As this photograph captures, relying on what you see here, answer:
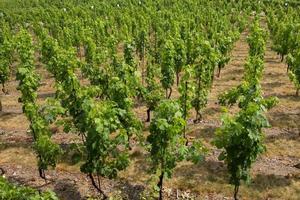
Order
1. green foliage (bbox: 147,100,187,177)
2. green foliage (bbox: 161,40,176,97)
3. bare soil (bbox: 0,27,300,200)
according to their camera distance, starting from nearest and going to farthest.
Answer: green foliage (bbox: 147,100,187,177)
bare soil (bbox: 0,27,300,200)
green foliage (bbox: 161,40,176,97)

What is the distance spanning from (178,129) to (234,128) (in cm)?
235

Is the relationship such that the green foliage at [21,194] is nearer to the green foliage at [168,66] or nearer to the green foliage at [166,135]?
the green foliage at [166,135]

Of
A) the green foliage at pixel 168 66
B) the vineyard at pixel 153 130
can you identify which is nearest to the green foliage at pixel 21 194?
the vineyard at pixel 153 130

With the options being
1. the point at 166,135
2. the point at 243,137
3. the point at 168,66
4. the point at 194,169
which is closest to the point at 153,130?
Answer: the point at 166,135

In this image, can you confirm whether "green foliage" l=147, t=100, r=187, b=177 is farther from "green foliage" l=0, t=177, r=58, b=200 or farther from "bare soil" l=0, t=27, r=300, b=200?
"green foliage" l=0, t=177, r=58, b=200

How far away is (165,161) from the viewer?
18.2m

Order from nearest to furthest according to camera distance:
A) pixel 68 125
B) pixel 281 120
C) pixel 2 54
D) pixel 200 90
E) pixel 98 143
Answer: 1. pixel 98 143
2. pixel 68 125
3. pixel 200 90
4. pixel 281 120
5. pixel 2 54

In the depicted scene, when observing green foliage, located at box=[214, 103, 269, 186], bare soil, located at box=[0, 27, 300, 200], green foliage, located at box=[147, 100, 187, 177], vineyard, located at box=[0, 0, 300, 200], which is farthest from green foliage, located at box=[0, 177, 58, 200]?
bare soil, located at box=[0, 27, 300, 200]

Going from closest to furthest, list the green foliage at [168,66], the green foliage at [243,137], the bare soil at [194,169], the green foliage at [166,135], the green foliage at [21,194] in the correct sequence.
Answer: the green foliage at [21,194] → the green foliage at [243,137] → the green foliage at [166,135] → the bare soil at [194,169] → the green foliage at [168,66]

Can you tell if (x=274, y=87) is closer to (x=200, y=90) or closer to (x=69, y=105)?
(x=200, y=90)

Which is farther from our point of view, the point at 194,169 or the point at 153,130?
the point at 194,169

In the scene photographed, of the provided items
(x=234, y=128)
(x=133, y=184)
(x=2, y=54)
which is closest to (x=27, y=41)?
(x=2, y=54)

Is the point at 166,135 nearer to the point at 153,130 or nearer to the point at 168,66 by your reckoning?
the point at 153,130

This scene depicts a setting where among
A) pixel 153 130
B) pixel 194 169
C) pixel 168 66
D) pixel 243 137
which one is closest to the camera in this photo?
pixel 243 137
